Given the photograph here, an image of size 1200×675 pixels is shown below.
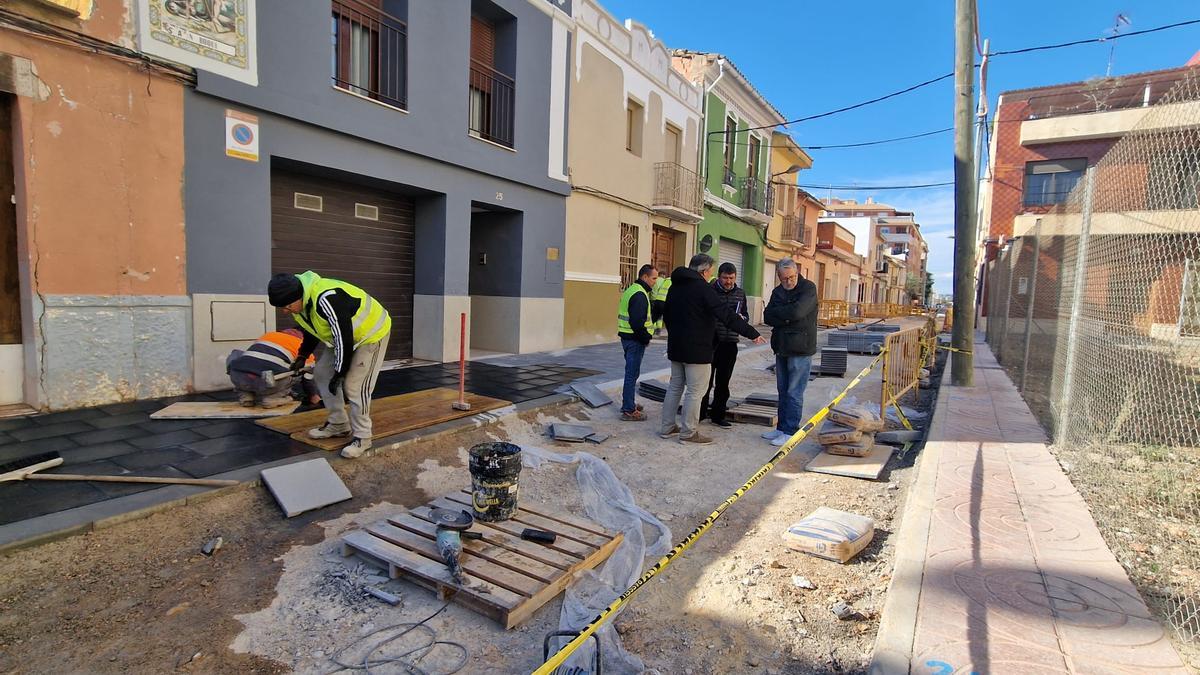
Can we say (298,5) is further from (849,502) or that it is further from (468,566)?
(849,502)

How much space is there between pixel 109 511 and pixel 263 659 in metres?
1.64

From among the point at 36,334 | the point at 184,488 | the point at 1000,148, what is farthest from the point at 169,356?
the point at 1000,148

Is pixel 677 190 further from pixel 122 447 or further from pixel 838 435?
pixel 122 447

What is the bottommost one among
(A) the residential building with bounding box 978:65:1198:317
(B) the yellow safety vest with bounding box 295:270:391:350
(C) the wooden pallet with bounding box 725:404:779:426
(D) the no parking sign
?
(C) the wooden pallet with bounding box 725:404:779:426

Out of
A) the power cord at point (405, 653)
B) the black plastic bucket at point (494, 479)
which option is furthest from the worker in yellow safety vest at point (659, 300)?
the power cord at point (405, 653)

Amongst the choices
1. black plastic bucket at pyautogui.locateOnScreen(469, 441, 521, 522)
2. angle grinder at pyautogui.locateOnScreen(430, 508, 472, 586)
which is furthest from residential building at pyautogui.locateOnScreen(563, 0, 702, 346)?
angle grinder at pyautogui.locateOnScreen(430, 508, 472, 586)


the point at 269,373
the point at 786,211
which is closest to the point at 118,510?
the point at 269,373

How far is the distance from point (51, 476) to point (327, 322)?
6.11 ft

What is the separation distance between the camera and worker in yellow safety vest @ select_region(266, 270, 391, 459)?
4227 mm

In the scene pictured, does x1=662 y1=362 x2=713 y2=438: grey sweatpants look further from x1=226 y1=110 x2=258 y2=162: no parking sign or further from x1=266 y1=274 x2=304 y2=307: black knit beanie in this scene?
x1=226 y1=110 x2=258 y2=162: no parking sign

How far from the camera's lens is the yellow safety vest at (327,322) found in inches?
169

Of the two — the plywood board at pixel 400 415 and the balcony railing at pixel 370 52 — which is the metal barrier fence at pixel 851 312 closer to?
the balcony railing at pixel 370 52

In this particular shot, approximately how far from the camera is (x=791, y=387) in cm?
613

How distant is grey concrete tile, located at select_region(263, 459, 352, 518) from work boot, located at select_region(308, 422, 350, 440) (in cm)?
68
